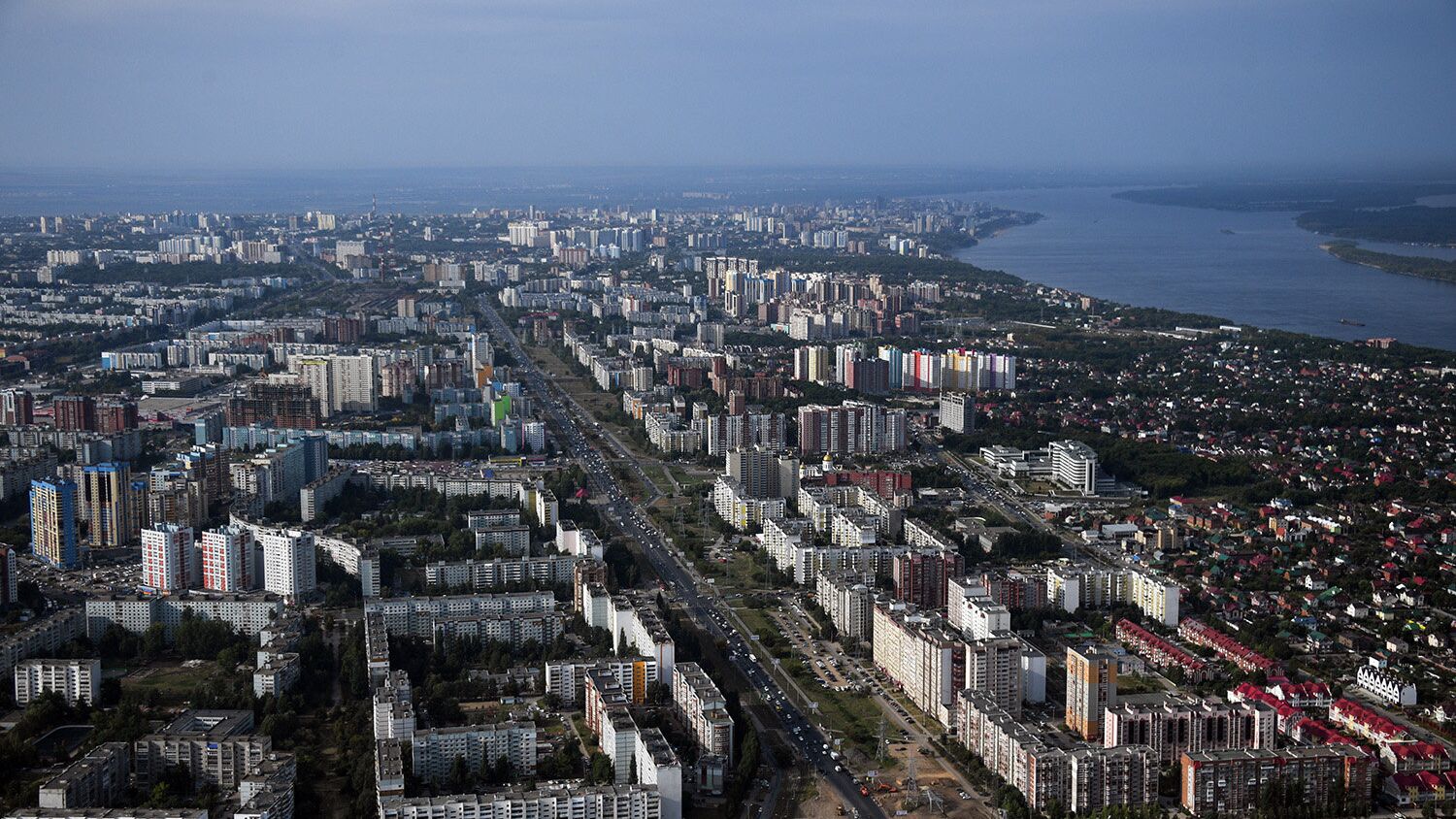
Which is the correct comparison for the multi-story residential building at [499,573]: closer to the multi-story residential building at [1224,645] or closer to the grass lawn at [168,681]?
the grass lawn at [168,681]

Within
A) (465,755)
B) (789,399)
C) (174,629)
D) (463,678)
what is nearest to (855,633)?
(463,678)

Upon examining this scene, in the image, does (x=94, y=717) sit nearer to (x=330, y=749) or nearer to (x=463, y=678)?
(x=330, y=749)

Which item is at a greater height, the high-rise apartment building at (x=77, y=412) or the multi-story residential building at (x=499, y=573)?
the high-rise apartment building at (x=77, y=412)

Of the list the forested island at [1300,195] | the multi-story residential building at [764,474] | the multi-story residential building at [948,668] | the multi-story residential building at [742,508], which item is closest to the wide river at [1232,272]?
the forested island at [1300,195]

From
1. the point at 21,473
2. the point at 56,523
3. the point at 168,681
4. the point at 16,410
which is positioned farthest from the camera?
the point at 16,410

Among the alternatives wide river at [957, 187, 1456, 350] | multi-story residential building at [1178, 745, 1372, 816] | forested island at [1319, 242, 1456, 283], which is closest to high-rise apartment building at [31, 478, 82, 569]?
multi-story residential building at [1178, 745, 1372, 816]

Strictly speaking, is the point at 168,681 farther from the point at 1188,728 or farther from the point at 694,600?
the point at 1188,728

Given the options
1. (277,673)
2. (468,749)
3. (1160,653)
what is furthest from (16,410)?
(1160,653)
